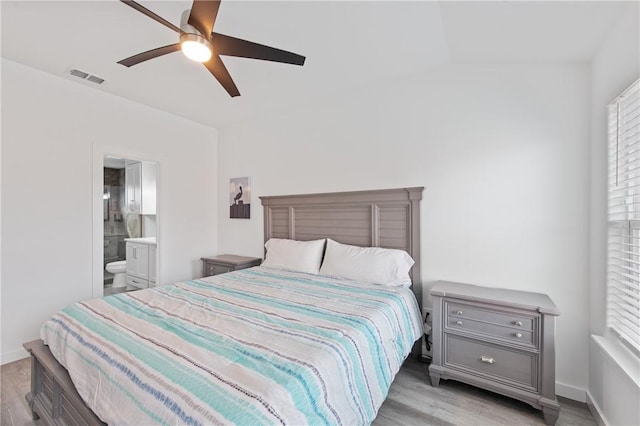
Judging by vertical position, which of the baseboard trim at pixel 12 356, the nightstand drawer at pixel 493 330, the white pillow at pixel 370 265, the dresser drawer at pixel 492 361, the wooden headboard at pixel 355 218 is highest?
the wooden headboard at pixel 355 218

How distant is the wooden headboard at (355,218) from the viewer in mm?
2695

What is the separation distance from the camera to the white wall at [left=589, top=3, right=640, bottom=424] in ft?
4.98

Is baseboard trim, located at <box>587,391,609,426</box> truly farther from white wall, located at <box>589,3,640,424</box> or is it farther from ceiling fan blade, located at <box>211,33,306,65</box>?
ceiling fan blade, located at <box>211,33,306,65</box>

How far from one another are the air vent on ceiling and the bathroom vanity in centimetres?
247

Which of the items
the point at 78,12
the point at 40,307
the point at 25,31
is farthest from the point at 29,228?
the point at 78,12

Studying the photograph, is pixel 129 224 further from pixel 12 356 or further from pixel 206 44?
pixel 206 44

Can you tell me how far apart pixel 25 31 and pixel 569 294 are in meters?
4.55

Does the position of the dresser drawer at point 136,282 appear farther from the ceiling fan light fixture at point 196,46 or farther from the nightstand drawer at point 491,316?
the nightstand drawer at point 491,316

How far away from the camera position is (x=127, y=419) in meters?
1.05

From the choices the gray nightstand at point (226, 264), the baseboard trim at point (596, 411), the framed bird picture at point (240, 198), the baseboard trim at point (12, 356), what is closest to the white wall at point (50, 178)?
the baseboard trim at point (12, 356)

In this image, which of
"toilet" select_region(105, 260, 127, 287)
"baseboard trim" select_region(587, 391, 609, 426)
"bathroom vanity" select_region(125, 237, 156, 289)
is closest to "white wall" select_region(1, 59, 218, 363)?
"bathroom vanity" select_region(125, 237, 156, 289)

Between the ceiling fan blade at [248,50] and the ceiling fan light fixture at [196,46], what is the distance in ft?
0.25

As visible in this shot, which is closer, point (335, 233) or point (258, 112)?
point (335, 233)

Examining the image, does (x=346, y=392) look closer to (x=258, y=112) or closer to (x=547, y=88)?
(x=547, y=88)
